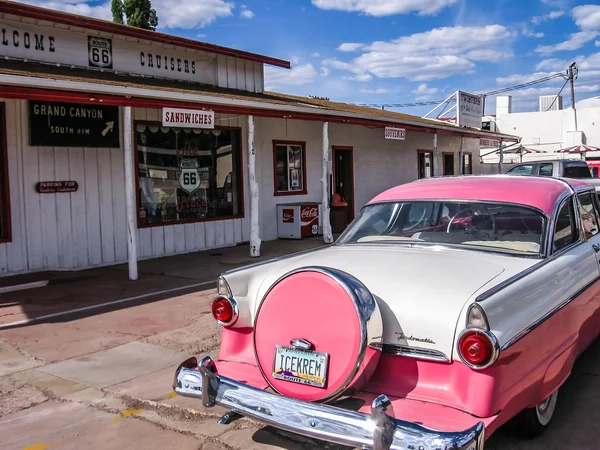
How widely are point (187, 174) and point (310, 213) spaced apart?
337cm

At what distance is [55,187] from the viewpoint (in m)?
9.54

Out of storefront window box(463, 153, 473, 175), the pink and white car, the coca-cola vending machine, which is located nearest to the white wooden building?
the coca-cola vending machine

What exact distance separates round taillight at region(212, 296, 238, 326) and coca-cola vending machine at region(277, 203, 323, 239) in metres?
9.85

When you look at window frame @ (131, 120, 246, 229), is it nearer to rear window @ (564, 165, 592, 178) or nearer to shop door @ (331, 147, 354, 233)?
shop door @ (331, 147, 354, 233)

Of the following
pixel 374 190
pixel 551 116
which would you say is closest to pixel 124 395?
pixel 374 190

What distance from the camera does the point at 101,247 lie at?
10.2 meters

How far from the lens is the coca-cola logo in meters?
13.6

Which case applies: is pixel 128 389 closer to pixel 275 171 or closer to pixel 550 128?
pixel 275 171

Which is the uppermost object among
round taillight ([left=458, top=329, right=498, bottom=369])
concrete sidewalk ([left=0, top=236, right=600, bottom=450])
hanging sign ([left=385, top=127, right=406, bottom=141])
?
hanging sign ([left=385, top=127, right=406, bottom=141])

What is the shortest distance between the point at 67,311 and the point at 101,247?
318 cm

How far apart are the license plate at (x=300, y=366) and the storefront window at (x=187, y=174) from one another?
815 cm

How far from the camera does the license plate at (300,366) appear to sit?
9.87 ft

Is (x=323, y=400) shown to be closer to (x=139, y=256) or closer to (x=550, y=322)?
(x=550, y=322)

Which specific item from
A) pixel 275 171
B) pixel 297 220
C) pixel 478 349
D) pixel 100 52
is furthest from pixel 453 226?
pixel 275 171
